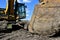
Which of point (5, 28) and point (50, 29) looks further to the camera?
point (5, 28)

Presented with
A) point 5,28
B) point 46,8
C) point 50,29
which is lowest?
point 5,28

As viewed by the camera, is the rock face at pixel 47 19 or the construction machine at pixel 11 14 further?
the construction machine at pixel 11 14

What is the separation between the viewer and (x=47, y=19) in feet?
18.2

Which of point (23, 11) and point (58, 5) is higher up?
point (58, 5)

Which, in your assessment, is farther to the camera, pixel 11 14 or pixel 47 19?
pixel 11 14

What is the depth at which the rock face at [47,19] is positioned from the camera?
5.29 meters

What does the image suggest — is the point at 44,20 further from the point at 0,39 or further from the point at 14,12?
the point at 14,12

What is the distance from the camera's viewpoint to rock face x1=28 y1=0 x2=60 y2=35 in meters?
5.29

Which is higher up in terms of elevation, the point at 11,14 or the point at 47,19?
the point at 47,19

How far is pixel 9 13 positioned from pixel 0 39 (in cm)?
507

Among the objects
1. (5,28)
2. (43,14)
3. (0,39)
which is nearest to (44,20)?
(43,14)

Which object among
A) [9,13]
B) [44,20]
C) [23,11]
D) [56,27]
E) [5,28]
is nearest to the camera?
[56,27]

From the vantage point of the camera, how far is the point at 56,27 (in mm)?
5199

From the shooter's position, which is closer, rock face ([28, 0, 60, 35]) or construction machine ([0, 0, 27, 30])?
rock face ([28, 0, 60, 35])
